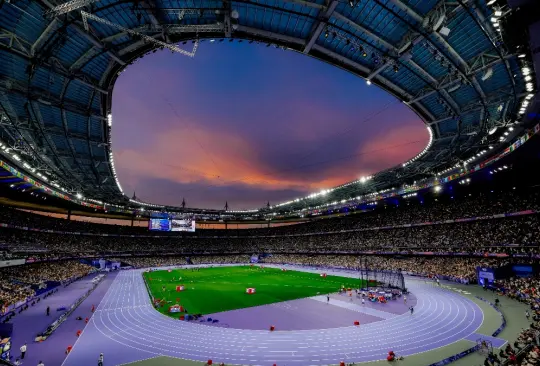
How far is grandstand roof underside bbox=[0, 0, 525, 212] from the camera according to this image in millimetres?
13148

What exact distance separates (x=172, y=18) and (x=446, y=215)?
56298 mm

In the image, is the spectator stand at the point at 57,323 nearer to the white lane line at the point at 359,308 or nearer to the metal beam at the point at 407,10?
the white lane line at the point at 359,308

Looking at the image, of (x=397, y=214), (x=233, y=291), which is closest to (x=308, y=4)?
(x=233, y=291)

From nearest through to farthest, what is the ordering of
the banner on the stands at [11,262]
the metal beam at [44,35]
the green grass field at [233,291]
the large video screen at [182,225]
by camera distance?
the metal beam at [44,35] < the green grass field at [233,291] < the banner on the stands at [11,262] < the large video screen at [182,225]

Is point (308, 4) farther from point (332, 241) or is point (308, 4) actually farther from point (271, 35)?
point (332, 241)

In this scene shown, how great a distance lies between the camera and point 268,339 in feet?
69.7

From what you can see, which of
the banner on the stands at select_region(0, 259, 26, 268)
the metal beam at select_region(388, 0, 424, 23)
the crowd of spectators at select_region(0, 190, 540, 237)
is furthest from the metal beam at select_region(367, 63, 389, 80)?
the banner on the stands at select_region(0, 259, 26, 268)

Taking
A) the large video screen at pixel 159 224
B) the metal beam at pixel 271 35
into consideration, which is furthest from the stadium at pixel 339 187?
the large video screen at pixel 159 224

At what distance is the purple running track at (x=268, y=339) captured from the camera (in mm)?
18312

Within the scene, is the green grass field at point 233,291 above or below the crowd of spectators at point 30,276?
below

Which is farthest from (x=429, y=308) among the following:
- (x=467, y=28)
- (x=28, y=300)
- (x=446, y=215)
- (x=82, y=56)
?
(x=28, y=300)

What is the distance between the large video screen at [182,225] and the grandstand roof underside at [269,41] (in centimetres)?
5518

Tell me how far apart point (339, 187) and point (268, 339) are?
1566 inches

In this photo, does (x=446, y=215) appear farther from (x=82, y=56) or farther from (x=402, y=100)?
(x=82, y=56)
